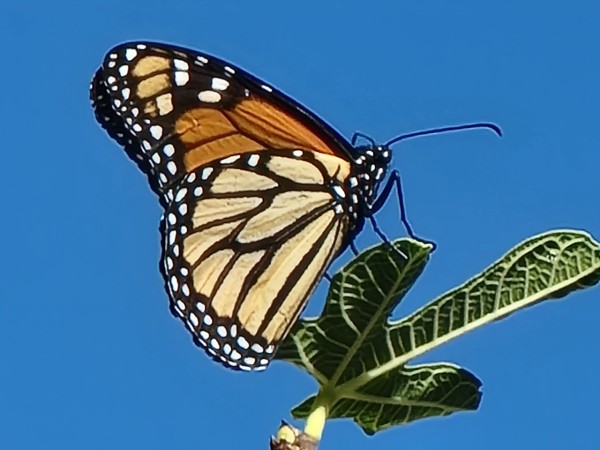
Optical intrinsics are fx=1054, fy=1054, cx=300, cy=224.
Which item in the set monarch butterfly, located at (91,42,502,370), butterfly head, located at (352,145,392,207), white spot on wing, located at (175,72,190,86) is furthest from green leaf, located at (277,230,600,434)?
white spot on wing, located at (175,72,190,86)

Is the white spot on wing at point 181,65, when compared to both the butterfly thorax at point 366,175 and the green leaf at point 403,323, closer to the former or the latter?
the butterfly thorax at point 366,175

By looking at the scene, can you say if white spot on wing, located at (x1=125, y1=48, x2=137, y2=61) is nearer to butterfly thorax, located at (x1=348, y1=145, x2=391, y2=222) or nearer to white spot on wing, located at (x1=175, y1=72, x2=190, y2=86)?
white spot on wing, located at (x1=175, y1=72, x2=190, y2=86)

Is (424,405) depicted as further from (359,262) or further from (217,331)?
(217,331)

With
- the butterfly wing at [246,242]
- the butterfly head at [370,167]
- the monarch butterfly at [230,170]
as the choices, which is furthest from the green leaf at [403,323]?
the butterfly head at [370,167]

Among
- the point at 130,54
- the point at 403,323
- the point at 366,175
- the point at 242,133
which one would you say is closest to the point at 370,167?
the point at 366,175

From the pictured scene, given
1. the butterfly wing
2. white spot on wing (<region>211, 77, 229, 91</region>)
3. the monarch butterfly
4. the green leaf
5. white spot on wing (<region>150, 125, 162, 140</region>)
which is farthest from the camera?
white spot on wing (<region>211, 77, 229, 91</region>)

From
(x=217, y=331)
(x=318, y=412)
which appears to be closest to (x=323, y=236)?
(x=217, y=331)

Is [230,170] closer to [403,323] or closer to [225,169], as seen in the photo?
[225,169]
